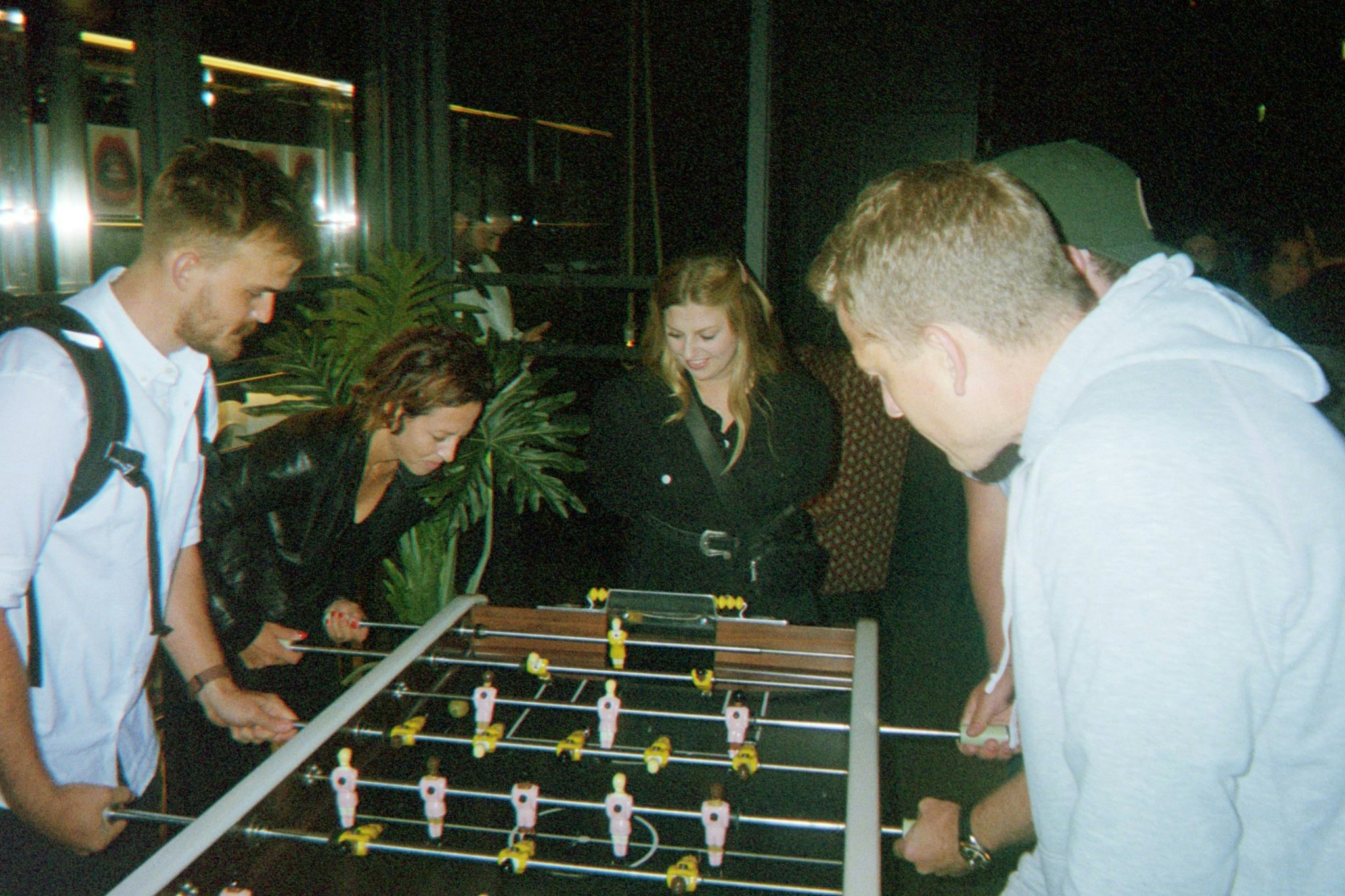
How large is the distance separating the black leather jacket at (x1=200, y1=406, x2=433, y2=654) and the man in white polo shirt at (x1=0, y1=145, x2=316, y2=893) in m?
0.36

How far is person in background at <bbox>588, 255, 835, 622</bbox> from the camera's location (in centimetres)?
276

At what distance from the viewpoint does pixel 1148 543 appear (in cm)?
81

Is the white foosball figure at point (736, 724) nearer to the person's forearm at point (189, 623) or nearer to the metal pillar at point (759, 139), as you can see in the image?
the person's forearm at point (189, 623)

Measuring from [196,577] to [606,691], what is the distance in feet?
3.03

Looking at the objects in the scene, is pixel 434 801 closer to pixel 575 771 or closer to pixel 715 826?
pixel 575 771

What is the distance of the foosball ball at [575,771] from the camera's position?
53.9 inches

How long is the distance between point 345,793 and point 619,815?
45 cm

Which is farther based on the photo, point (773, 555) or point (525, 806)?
point (773, 555)

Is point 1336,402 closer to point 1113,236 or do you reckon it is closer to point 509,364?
point 1113,236

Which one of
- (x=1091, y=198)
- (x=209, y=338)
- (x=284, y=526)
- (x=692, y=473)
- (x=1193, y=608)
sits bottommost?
(x=284, y=526)

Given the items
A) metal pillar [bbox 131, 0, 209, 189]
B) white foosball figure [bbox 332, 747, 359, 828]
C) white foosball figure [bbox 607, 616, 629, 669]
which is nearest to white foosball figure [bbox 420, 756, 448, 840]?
white foosball figure [bbox 332, 747, 359, 828]

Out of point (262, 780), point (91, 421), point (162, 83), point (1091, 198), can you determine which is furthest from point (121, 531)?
point (162, 83)

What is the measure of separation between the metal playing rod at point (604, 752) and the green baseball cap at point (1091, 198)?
0.96 metres

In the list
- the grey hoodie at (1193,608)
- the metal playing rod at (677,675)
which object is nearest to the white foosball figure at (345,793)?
the metal playing rod at (677,675)
